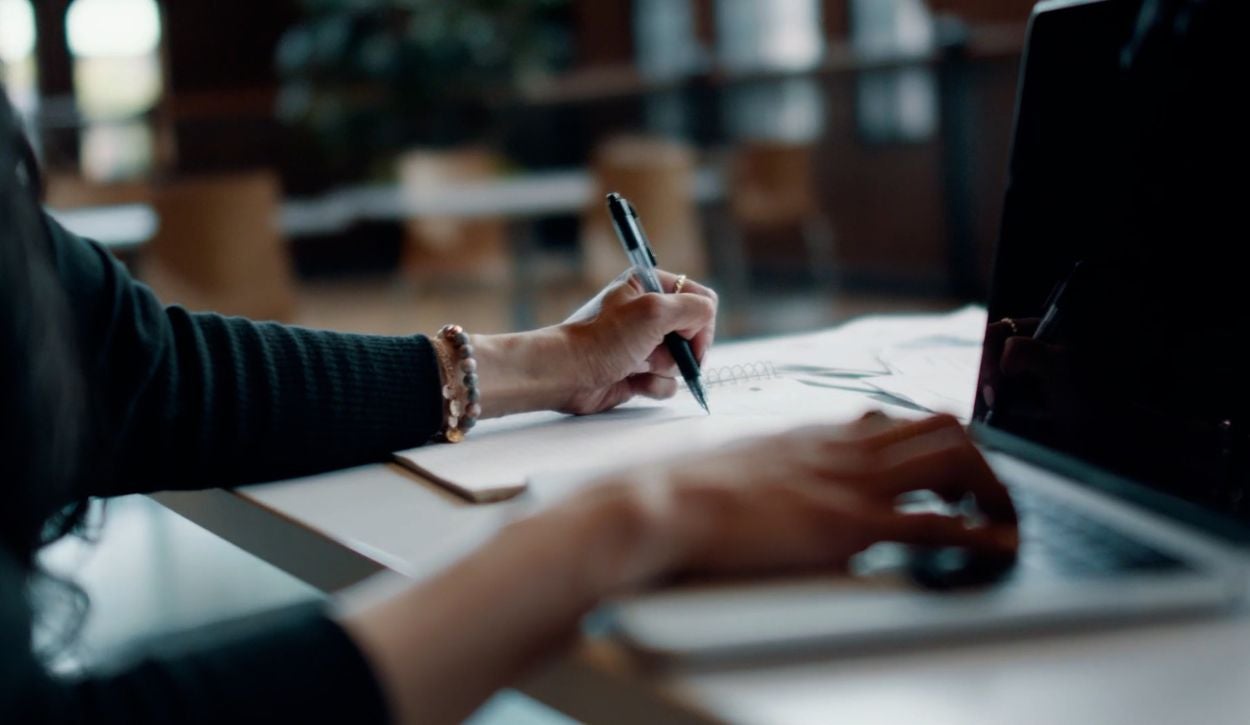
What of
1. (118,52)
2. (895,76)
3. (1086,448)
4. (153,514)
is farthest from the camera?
(118,52)

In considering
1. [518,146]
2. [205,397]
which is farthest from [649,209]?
[518,146]

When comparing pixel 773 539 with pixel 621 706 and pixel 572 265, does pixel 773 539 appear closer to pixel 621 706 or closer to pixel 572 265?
pixel 621 706

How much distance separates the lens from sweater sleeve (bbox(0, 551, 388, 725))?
1.60 ft

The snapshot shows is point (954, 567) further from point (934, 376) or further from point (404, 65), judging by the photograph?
point (404, 65)

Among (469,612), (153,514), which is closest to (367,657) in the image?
(469,612)

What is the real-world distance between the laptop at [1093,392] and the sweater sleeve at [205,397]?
1.41 ft

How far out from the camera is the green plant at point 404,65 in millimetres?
7266

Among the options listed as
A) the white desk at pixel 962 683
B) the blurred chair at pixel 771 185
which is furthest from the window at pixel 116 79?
the white desk at pixel 962 683

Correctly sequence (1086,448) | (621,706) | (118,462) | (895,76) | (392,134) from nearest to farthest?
(621,706), (1086,448), (118,462), (895,76), (392,134)

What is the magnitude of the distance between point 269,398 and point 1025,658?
0.60m

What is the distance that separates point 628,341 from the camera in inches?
41.1

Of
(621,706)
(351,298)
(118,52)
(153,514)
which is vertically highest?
(621,706)

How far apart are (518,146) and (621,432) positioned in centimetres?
827

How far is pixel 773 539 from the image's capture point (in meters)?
0.56
